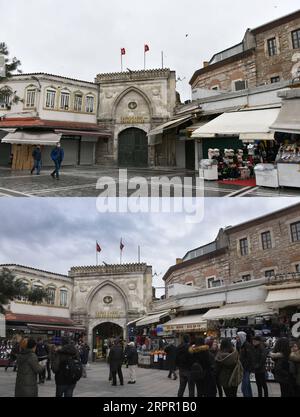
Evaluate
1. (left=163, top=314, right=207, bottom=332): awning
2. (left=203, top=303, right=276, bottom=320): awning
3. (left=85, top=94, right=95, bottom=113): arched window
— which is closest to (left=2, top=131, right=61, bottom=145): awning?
(left=85, top=94, right=95, bottom=113): arched window

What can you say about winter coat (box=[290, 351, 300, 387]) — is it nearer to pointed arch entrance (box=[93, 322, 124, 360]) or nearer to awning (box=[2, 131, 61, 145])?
awning (box=[2, 131, 61, 145])

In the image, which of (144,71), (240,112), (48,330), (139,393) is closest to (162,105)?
(144,71)

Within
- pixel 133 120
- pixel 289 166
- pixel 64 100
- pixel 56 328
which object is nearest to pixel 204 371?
pixel 289 166

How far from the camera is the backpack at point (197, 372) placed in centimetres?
588

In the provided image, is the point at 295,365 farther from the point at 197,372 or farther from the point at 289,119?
the point at 289,119

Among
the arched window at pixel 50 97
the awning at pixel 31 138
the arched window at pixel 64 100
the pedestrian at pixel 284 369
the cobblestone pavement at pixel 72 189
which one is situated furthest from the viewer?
the arched window at pixel 64 100

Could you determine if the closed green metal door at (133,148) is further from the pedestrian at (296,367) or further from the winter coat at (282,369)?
the pedestrian at (296,367)

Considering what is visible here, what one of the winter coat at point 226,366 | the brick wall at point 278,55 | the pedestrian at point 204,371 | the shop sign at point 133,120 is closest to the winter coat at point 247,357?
the pedestrian at point 204,371

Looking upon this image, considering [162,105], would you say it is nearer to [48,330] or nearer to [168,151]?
[168,151]

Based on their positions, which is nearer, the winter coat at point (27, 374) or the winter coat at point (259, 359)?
the winter coat at point (27, 374)

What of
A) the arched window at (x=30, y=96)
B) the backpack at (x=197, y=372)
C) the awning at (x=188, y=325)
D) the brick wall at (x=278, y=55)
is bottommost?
the backpack at (x=197, y=372)

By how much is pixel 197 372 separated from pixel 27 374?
245cm

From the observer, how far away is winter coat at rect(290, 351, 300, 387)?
5277mm

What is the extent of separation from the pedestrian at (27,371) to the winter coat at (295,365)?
3348 millimetres
